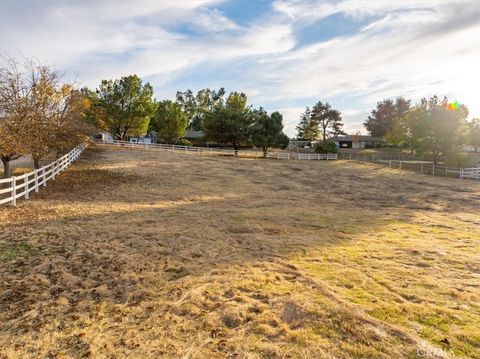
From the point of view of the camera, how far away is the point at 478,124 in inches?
2817

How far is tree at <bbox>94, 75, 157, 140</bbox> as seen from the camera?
51.1 m

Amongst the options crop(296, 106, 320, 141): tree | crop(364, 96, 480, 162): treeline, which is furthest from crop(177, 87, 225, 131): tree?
crop(364, 96, 480, 162): treeline

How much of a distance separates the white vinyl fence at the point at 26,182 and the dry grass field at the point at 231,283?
0.64m

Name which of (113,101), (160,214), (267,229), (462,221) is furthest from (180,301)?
(113,101)

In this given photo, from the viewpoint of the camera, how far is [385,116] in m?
90.8

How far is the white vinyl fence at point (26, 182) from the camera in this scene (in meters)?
11.3

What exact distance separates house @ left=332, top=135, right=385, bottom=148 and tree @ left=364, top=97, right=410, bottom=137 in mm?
2883

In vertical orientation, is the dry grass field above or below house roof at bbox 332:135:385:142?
below

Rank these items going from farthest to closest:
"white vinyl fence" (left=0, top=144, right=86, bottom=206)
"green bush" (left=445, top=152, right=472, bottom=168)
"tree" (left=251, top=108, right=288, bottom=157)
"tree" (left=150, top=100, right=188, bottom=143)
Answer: "tree" (left=150, top=100, right=188, bottom=143), "tree" (left=251, top=108, right=288, bottom=157), "green bush" (left=445, top=152, right=472, bottom=168), "white vinyl fence" (left=0, top=144, right=86, bottom=206)

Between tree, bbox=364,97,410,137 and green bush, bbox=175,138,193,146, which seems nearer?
green bush, bbox=175,138,193,146

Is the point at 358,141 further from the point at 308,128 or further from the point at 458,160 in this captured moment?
the point at 458,160

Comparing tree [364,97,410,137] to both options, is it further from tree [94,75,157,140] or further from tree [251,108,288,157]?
tree [94,75,157,140]

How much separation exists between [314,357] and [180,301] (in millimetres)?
2222

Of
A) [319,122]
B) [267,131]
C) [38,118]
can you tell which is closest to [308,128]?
[319,122]
